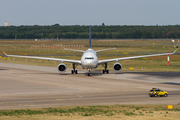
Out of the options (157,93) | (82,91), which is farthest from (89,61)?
(157,93)

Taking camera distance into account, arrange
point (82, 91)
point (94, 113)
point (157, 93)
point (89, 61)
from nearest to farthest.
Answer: point (94, 113) < point (157, 93) < point (82, 91) < point (89, 61)

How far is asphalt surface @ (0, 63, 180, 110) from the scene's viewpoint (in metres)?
33.5

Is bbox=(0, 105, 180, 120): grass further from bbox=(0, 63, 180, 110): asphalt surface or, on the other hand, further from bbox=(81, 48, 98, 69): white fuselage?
bbox=(81, 48, 98, 69): white fuselage

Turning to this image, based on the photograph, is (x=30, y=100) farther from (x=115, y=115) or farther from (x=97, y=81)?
(x=97, y=81)

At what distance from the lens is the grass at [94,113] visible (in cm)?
2574

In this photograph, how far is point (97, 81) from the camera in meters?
52.0

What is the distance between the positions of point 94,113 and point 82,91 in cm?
1464

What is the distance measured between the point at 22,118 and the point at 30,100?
9607 mm

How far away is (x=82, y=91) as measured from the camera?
41.7m

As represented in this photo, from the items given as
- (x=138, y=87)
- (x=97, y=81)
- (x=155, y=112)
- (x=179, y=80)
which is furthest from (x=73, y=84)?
(x=155, y=112)

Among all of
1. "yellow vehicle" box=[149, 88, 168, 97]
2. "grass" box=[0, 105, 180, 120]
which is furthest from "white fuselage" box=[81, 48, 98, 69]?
"grass" box=[0, 105, 180, 120]

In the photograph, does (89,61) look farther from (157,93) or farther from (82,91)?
(157,93)

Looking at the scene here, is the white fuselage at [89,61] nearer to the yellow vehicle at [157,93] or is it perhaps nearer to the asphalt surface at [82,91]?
the asphalt surface at [82,91]

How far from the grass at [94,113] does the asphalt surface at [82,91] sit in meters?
2.83
